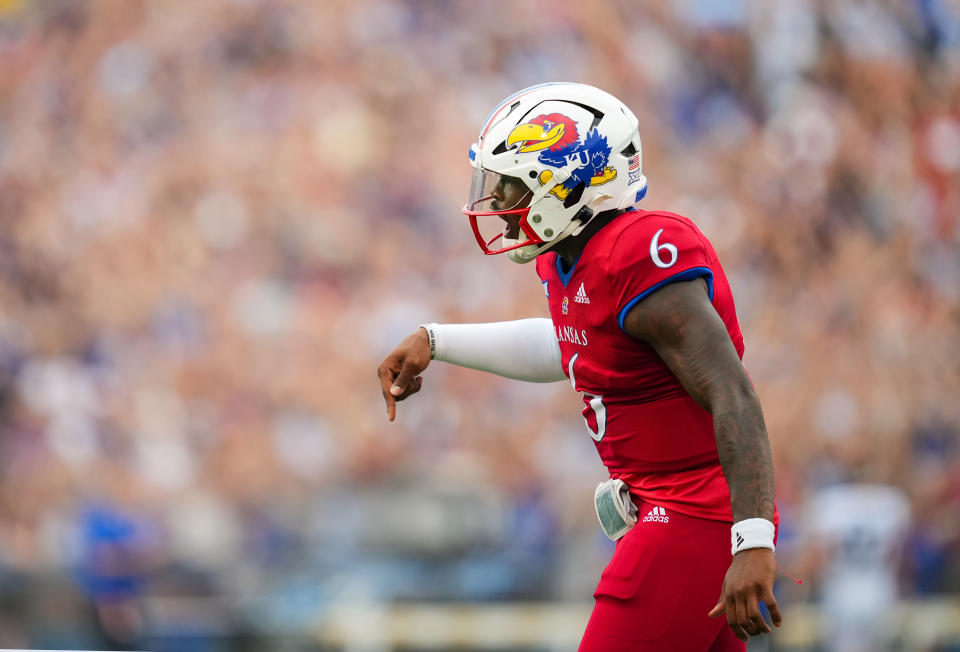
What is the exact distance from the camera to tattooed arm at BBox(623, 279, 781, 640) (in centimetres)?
205

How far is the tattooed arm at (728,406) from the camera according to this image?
Answer: 6.72 ft

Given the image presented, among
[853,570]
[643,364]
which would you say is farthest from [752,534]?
[853,570]

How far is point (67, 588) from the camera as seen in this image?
7.21 metres

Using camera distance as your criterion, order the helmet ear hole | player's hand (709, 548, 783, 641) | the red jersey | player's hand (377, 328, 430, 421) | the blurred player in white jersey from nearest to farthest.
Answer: player's hand (709, 548, 783, 641), the red jersey, the helmet ear hole, player's hand (377, 328, 430, 421), the blurred player in white jersey

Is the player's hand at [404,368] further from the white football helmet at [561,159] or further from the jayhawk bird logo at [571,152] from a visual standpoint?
the jayhawk bird logo at [571,152]

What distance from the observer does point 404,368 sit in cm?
280

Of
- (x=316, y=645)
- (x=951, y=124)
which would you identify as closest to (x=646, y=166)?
(x=951, y=124)

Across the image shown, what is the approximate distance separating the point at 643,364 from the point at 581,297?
0.64 feet

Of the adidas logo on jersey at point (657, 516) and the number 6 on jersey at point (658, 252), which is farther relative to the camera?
the adidas logo on jersey at point (657, 516)

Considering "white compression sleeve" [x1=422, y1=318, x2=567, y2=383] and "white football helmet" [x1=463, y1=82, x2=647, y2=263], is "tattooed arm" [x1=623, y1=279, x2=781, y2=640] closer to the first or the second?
"white football helmet" [x1=463, y1=82, x2=647, y2=263]

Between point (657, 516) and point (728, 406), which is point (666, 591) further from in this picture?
point (728, 406)

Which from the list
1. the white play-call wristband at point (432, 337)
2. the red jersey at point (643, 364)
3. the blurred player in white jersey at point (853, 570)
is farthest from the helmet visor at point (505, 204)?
the blurred player in white jersey at point (853, 570)

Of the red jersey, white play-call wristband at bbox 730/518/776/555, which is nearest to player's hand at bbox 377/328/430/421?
the red jersey

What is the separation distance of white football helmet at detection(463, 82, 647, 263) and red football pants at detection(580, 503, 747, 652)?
69 centimetres
